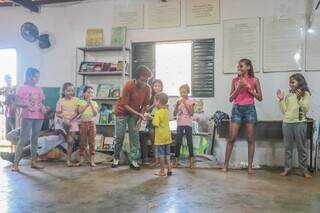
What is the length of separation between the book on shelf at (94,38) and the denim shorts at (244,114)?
9.94 ft

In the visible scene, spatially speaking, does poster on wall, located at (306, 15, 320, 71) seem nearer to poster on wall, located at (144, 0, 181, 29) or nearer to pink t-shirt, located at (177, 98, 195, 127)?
pink t-shirt, located at (177, 98, 195, 127)

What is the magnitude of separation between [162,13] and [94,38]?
1.35 m

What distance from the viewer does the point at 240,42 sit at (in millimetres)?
6391

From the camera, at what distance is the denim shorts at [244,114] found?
17.2 feet

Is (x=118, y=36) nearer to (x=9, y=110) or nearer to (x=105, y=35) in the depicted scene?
(x=105, y=35)

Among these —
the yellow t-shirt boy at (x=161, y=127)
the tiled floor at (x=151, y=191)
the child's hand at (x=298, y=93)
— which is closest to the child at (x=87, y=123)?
the tiled floor at (x=151, y=191)

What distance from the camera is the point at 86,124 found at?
19.5 ft

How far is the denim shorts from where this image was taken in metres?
5.25

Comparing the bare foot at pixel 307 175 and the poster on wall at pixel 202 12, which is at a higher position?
the poster on wall at pixel 202 12

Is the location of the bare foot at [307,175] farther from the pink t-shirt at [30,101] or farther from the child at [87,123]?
the pink t-shirt at [30,101]

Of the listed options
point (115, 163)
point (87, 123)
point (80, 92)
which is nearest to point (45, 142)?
point (87, 123)

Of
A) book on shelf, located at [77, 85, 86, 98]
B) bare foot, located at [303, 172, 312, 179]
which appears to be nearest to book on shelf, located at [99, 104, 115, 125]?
book on shelf, located at [77, 85, 86, 98]

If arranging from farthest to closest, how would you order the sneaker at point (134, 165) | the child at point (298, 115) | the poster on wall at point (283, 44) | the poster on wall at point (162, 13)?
1. the poster on wall at point (162, 13)
2. the poster on wall at point (283, 44)
3. the sneaker at point (134, 165)
4. the child at point (298, 115)

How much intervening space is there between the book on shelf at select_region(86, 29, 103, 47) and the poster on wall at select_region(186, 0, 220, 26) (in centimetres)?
165
